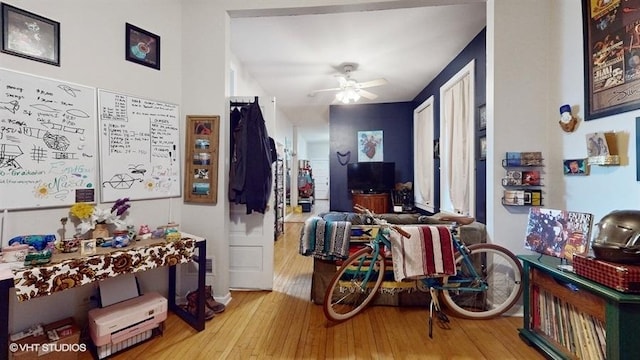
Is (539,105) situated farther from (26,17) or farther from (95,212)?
(26,17)

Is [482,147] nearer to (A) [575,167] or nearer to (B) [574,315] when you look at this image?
(A) [575,167]

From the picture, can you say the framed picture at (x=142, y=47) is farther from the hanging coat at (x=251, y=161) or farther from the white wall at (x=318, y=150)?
the white wall at (x=318, y=150)

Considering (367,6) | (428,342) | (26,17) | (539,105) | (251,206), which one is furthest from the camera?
(251,206)

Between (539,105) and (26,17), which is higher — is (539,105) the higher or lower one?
the lower one

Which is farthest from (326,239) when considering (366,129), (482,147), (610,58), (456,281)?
(366,129)

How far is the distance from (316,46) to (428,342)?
326 centimetres

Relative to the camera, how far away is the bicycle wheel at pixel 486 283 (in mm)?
2105

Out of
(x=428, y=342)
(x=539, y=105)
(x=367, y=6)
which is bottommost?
(x=428, y=342)

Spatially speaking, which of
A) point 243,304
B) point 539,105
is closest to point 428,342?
point 243,304

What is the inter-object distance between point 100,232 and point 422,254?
91.7 inches

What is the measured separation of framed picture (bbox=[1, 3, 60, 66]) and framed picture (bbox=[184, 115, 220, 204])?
0.94 m

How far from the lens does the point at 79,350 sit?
1726mm

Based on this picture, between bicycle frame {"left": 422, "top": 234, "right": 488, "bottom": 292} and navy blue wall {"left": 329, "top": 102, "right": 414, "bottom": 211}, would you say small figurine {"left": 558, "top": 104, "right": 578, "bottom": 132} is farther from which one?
navy blue wall {"left": 329, "top": 102, "right": 414, "bottom": 211}

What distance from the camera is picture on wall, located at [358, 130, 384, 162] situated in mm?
6027
